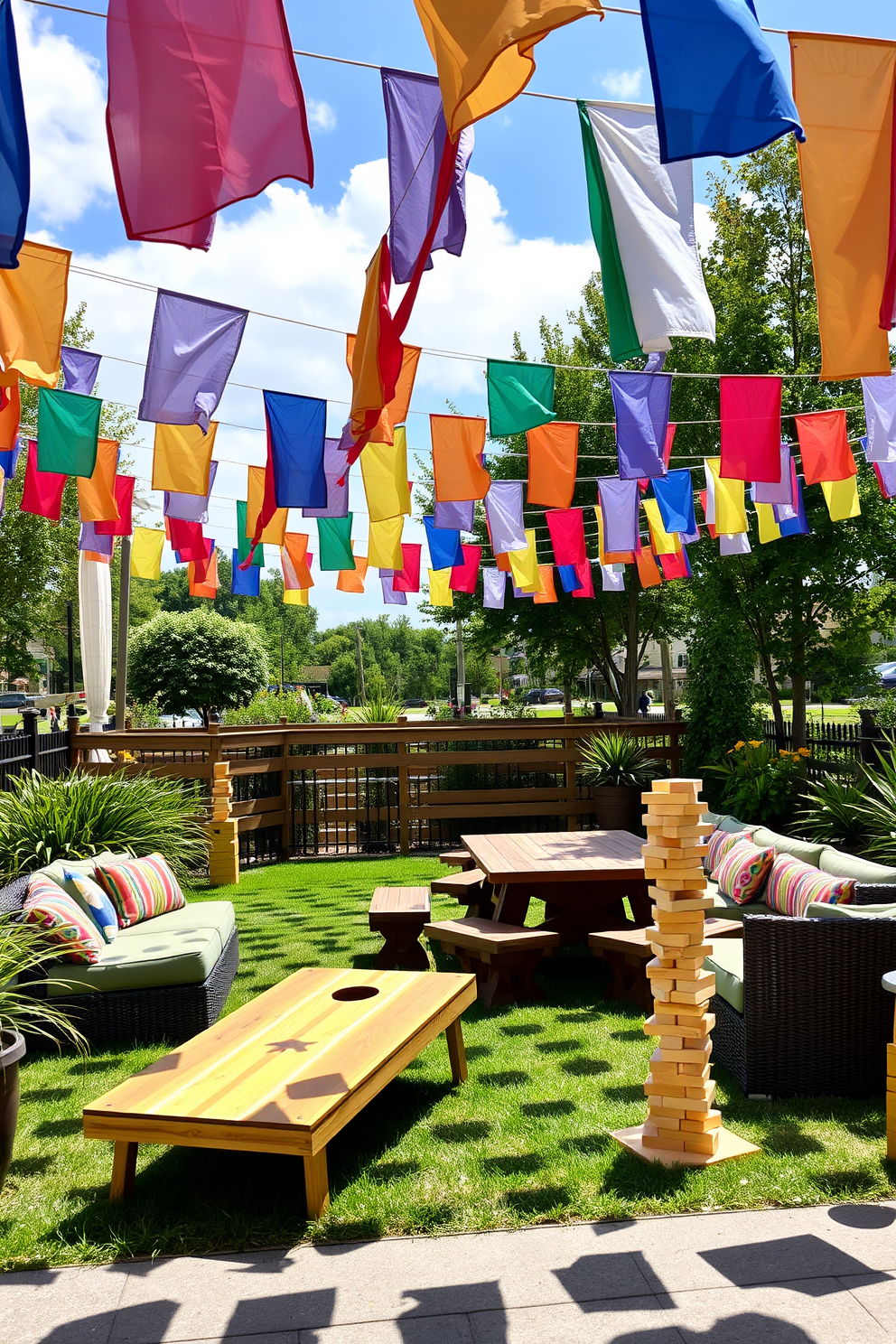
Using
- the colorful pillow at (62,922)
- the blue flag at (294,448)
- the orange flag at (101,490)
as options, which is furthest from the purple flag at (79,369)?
the colorful pillow at (62,922)

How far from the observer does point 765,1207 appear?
3.19m

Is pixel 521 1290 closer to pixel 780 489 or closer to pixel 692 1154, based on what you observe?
pixel 692 1154

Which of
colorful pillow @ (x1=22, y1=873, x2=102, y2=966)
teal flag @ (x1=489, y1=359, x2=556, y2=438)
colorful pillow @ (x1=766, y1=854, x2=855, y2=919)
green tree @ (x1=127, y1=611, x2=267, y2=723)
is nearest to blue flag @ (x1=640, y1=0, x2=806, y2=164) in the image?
teal flag @ (x1=489, y1=359, x2=556, y2=438)

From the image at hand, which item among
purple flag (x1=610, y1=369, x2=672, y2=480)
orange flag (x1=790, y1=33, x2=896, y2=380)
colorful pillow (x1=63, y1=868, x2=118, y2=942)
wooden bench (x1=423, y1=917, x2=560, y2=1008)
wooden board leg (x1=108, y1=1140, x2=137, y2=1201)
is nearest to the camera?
wooden board leg (x1=108, y1=1140, x2=137, y2=1201)

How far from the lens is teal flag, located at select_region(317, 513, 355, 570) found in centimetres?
1010

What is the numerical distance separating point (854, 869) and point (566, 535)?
644 centimetres

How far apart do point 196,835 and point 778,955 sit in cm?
767

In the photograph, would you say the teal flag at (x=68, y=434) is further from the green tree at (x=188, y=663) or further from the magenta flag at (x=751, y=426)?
the green tree at (x=188, y=663)

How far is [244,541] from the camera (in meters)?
10.4

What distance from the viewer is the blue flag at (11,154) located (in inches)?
161

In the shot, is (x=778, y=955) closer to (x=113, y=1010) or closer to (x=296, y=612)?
(x=113, y=1010)

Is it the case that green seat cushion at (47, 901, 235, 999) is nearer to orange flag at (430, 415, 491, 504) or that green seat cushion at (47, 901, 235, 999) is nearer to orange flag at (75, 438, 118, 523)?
orange flag at (75, 438, 118, 523)

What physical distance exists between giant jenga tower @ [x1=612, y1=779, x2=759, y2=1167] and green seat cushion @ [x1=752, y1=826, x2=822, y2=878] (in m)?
1.96

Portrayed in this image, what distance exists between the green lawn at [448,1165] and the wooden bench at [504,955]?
1.74 feet
